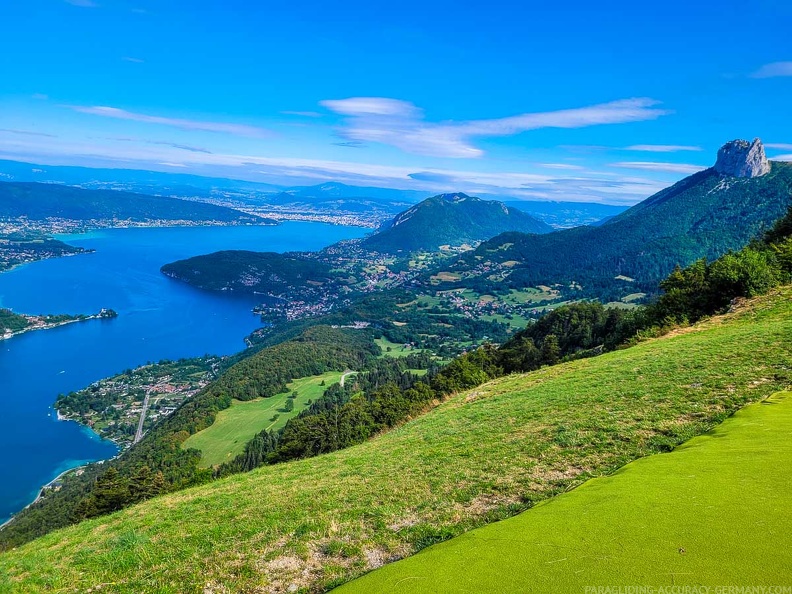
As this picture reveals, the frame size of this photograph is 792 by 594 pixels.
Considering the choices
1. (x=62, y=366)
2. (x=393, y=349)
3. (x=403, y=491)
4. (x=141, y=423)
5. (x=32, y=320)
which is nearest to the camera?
(x=403, y=491)

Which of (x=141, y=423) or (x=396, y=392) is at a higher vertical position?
(x=396, y=392)

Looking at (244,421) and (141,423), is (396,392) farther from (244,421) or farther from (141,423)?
(141,423)

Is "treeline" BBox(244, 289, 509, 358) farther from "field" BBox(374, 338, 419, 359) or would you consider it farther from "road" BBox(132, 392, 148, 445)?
"road" BBox(132, 392, 148, 445)

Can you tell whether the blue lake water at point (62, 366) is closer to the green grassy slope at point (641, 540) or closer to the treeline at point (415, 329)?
the treeline at point (415, 329)

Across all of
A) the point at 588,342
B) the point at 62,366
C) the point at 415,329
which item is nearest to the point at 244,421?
the point at 588,342

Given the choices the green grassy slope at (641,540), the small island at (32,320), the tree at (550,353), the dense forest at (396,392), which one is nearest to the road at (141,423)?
the dense forest at (396,392)

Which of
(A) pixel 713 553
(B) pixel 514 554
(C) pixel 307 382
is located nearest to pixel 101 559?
(B) pixel 514 554

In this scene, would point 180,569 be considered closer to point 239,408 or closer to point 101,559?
point 101,559
